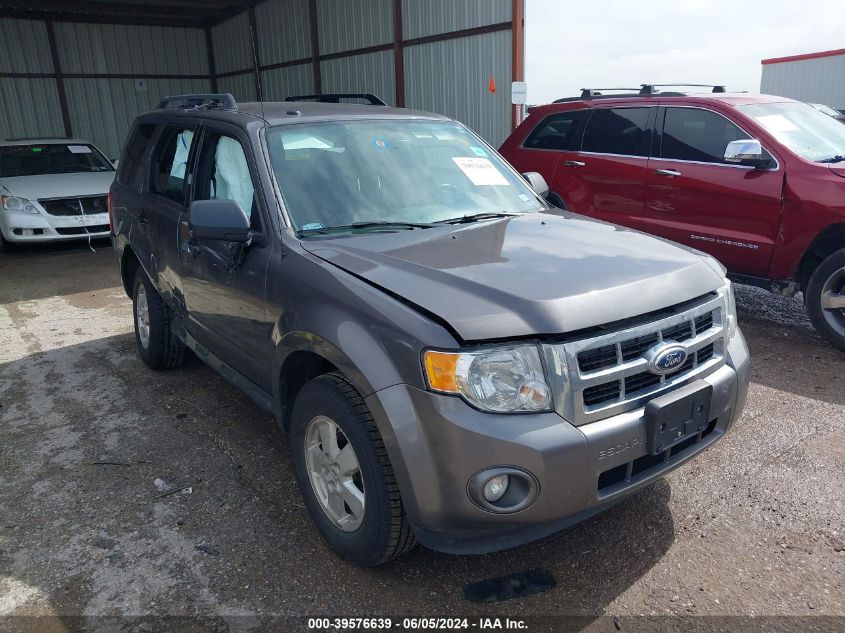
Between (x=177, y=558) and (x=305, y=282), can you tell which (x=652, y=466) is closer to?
(x=305, y=282)

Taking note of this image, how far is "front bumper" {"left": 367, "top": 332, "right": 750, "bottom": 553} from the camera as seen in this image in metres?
2.10

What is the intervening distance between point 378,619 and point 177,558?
37.0 inches

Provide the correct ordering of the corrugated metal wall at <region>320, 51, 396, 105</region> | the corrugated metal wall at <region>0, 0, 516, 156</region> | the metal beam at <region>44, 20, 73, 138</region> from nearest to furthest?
the corrugated metal wall at <region>0, 0, 516, 156</region>, the corrugated metal wall at <region>320, 51, 396, 105</region>, the metal beam at <region>44, 20, 73, 138</region>

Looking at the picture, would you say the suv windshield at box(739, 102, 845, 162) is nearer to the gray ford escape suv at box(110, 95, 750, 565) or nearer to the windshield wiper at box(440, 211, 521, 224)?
the gray ford escape suv at box(110, 95, 750, 565)

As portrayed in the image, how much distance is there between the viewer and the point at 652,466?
7.93 feet

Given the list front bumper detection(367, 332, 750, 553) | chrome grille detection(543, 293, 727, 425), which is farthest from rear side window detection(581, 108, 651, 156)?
front bumper detection(367, 332, 750, 553)

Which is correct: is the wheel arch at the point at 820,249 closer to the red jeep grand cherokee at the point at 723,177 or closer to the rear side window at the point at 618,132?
the red jeep grand cherokee at the point at 723,177


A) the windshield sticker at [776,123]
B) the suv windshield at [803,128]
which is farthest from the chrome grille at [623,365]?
the windshield sticker at [776,123]

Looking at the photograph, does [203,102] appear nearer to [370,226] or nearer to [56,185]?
[370,226]

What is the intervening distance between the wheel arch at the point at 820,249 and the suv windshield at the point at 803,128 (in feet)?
2.10

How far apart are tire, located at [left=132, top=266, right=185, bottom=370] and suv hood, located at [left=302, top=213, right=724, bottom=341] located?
220 centimetres

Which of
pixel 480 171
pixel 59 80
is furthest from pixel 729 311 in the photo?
pixel 59 80

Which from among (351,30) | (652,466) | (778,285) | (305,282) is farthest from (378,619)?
(351,30)

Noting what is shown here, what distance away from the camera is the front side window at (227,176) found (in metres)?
3.23
